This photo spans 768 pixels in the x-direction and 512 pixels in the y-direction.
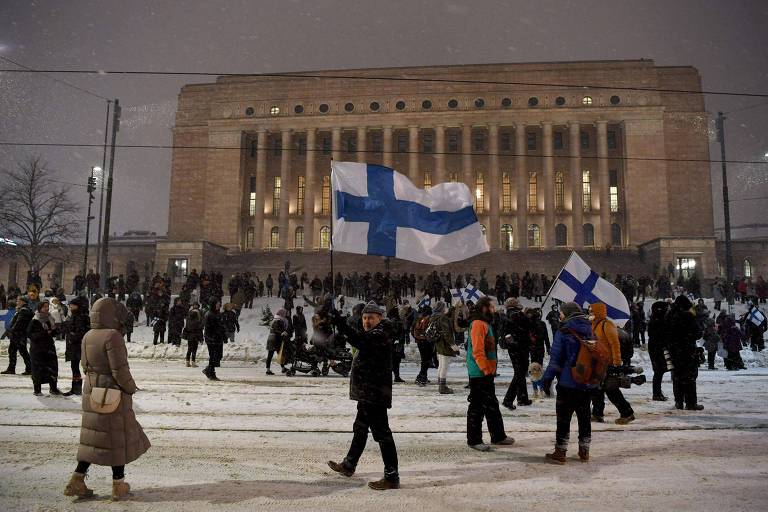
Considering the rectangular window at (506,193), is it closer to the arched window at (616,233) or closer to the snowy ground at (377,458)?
the arched window at (616,233)

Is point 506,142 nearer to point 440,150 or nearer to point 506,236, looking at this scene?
point 440,150

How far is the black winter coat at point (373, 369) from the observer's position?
178 inches

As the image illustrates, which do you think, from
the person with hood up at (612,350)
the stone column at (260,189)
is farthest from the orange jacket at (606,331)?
the stone column at (260,189)

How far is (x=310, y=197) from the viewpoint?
4894 cm

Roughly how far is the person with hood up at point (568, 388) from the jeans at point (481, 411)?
0.72m

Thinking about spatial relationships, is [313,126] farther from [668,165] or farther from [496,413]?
[496,413]

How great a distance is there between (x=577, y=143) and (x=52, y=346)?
45.8 metres

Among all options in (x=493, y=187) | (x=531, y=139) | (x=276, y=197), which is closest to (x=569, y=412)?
(x=493, y=187)

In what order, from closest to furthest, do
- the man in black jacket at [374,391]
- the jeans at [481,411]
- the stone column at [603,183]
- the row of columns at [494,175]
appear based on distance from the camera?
the man in black jacket at [374,391] < the jeans at [481,411] < the stone column at [603,183] < the row of columns at [494,175]

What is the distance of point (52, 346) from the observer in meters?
9.16

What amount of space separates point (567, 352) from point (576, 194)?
4387 centimetres

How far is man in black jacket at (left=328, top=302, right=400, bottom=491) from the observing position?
4.45 m

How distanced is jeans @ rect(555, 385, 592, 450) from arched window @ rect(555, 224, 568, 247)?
156ft

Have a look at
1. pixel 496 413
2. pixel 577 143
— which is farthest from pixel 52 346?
pixel 577 143
